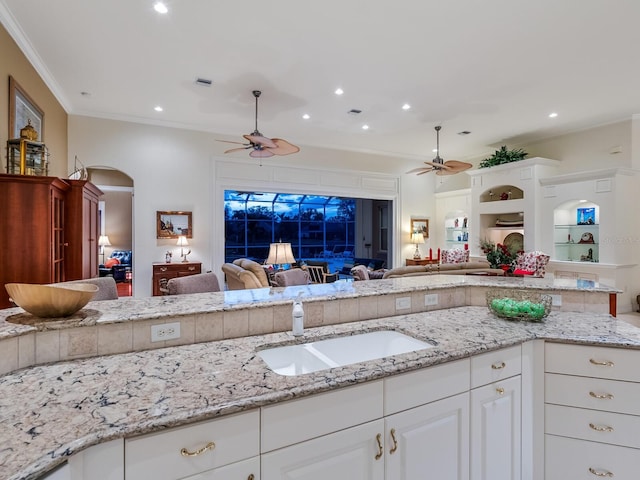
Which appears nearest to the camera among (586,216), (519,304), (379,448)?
(379,448)

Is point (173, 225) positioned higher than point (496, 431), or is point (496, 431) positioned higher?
point (173, 225)

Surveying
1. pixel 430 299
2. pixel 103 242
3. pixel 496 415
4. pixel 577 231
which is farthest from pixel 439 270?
pixel 103 242

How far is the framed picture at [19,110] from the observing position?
10.7 feet

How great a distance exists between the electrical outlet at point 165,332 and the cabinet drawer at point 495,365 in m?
1.35

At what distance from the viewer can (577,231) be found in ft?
19.4

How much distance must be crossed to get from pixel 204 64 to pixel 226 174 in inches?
104

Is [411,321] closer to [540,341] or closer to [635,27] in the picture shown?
[540,341]

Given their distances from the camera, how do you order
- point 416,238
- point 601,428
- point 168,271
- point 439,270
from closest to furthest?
point 601,428 < point 439,270 < point 168,271 < point 416,238

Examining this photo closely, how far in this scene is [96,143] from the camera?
17.7 feet

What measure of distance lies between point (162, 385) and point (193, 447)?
0.26 metres

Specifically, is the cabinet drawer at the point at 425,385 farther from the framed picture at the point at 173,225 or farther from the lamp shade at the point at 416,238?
the lamp shade at the point at 416,238

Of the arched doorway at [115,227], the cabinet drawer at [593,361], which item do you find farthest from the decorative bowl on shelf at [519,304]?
the arched doorway at [115,227]

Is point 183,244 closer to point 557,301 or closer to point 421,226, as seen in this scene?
point 557,301

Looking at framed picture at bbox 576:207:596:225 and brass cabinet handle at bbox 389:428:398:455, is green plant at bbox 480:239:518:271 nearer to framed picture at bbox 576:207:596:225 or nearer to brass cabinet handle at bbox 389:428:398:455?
framed picture at bbox 576:207:596:225
